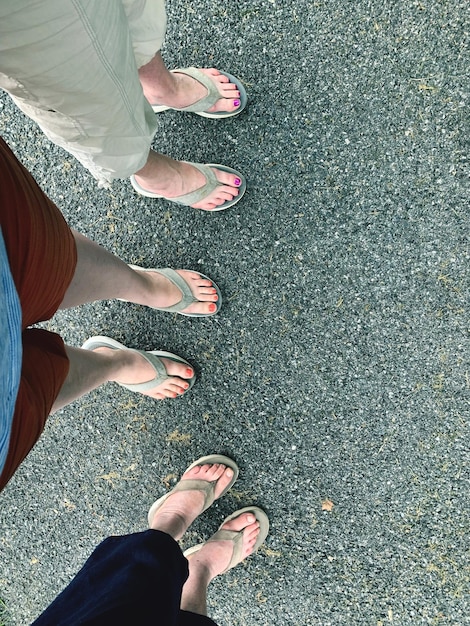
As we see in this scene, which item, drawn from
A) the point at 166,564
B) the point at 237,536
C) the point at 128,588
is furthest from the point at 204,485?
the point at 128,588

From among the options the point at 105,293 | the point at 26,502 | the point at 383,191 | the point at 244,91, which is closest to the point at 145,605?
the point at 105,293

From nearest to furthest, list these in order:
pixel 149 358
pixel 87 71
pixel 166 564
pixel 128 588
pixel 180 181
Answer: pixel 87 71, pixel 128 588, pixel 166 564, pixel 180 181, pixel 149 358

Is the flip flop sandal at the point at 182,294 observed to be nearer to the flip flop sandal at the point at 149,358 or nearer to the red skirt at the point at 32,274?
the flip flop sandal at the point at 149,358

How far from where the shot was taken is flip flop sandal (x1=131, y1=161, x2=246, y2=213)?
4.87 ft

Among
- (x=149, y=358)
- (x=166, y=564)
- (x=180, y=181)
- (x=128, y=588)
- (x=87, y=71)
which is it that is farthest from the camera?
(x=149, y=358)

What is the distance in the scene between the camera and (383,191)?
1.48 metres

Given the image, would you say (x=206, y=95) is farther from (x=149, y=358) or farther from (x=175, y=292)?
(x=149, y=358)

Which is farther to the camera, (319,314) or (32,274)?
(319,314)

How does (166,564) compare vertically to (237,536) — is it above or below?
above

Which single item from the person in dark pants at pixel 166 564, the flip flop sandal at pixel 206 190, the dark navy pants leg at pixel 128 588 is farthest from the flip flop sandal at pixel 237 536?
the flip flop sandal at pixel 206 190

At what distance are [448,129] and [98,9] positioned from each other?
104cm

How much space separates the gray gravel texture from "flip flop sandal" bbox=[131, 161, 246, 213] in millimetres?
37

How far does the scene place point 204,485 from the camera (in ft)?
5.06

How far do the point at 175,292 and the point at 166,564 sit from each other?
0.71 metres
